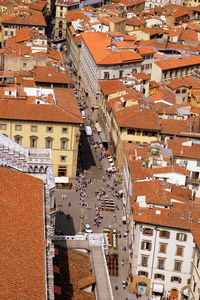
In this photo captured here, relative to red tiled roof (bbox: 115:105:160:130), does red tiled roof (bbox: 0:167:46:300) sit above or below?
above

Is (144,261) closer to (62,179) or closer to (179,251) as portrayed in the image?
(179,251)

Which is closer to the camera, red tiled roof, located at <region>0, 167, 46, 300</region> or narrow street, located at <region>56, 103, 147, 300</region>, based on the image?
red tiled roof, located at <region>0, 167, 46, 300</region>

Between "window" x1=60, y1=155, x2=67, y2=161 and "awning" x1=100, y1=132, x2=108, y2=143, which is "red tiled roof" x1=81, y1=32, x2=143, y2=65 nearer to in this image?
"awning" x1=100, y1=132, x2=108, y2=143

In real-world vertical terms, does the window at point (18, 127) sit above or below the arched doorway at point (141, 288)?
above

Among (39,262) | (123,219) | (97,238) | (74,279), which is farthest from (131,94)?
(39,262)

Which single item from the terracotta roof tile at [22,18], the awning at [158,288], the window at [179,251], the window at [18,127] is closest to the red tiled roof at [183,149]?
the window at [179,251]

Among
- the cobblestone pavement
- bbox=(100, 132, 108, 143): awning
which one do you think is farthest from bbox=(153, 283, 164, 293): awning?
bbox=(100, 132, 108, 143): awning

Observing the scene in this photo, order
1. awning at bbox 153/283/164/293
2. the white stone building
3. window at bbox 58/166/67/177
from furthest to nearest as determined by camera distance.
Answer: the white stone building < window at bbox 58/166/67/177 < awning at bbox 153/283/164/293

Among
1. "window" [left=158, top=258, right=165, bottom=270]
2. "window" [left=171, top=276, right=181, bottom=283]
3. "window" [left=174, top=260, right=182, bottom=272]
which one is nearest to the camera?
"window" [left=174, top=260, right=182, bottom=272]

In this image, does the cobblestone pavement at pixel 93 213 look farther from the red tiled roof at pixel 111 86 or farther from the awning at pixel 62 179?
the red tiled roof at pixel 111 86
